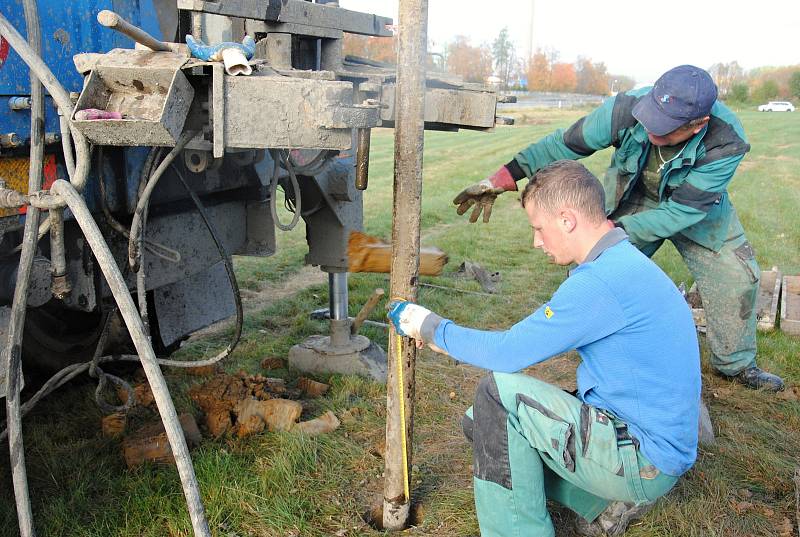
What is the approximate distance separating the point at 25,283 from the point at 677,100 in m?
2.91

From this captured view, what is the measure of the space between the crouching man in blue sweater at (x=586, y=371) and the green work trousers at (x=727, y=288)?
1.89m

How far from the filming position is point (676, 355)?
2367mm

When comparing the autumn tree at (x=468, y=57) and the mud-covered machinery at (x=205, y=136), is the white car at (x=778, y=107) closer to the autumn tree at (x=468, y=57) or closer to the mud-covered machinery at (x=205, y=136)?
the autumn tree at (x=468, y=57)

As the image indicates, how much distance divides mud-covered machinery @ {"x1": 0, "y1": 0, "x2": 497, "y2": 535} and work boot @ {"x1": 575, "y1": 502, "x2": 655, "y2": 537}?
143 centimetres

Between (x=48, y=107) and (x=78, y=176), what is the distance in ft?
1.62

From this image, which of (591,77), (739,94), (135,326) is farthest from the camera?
(591,77)

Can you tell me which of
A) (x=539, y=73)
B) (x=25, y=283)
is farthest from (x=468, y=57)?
(x=25, y=283)

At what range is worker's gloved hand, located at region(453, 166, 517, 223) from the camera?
143 inches

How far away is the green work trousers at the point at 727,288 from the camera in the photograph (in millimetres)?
4227

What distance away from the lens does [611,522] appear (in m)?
2.82

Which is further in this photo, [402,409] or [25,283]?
[402,409]

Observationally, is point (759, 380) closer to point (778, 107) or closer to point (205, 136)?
point (205, 136)

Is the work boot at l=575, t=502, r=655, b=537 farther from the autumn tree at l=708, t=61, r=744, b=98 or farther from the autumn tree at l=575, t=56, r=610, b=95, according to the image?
the autumn tree at l=708, t=61, r=744, b=98

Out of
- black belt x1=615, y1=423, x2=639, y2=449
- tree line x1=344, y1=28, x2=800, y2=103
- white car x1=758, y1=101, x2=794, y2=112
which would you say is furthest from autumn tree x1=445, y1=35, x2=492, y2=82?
black belt x1=615, y1=423, x2=639, y2=449
